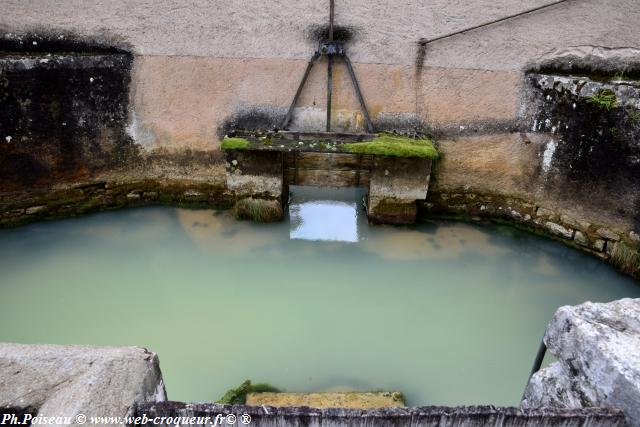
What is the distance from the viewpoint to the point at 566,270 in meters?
5.11

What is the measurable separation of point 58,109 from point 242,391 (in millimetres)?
3606

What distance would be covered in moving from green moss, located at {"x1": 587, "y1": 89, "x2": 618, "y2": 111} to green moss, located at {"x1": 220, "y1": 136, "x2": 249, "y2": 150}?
346 cm

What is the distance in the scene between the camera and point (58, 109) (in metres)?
5.21

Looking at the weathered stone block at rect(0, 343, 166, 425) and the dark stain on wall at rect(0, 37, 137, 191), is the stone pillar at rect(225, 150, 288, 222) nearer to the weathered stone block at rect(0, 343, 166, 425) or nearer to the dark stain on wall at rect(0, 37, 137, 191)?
the dark stain on wall at rect(0, 37, 137, 191)

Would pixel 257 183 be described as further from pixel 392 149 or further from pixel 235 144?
pixel 392 149

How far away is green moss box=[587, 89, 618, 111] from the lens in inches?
187

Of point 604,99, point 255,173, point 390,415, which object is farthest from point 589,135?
point 390,415

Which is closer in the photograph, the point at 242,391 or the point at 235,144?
the point at 242,391

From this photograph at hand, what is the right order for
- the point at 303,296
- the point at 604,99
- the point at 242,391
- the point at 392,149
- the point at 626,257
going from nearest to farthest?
the point at 242,391 < the point at 303,296 < the point at 604,99 < the point at 626,257 < the point at 392,149

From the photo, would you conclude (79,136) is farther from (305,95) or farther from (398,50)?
(398,50)

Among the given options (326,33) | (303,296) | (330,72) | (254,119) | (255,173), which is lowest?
(303,296)

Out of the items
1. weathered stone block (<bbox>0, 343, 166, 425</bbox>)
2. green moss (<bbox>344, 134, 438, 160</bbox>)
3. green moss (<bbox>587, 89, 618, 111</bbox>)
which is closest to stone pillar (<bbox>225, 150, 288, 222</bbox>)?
green moss (<bbox>344, 134, 438, 160</bbox>)

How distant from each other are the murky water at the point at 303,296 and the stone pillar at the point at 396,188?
0.61 ft

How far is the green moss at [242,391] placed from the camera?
3.56m
